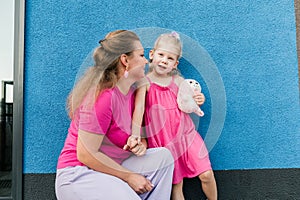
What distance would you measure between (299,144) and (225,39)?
91 cm

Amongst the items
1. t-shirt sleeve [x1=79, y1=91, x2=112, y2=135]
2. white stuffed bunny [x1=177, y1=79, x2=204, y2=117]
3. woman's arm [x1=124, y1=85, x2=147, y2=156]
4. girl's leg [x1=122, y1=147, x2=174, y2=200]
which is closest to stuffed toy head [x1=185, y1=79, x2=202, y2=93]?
white stuffed bunny [x1=177, y1=79, x2=204, y2=117]

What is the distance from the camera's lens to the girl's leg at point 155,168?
184cm

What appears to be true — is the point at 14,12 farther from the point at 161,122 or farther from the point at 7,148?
the point at 161,122

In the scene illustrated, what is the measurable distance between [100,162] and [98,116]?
24cm

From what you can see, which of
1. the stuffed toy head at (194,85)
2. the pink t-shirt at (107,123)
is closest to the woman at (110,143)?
the pink t-shirt at (107,123)

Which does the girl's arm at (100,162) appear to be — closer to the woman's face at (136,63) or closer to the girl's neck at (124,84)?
the girl's neck at (124,84)

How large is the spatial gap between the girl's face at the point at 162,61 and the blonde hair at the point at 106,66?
14 centimetres

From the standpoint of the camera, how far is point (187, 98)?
197 cm

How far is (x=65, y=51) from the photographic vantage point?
2.25 metres

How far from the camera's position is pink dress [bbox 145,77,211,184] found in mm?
1928

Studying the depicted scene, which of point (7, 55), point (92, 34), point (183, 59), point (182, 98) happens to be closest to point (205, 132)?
point (182, 98)

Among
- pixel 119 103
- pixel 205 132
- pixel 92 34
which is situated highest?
pixel 92 34

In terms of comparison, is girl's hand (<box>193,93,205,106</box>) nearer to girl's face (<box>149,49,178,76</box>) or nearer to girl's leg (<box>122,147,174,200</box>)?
girl's face (<box>149,49,178,76</box>)

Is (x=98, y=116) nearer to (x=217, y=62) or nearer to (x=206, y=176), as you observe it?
(x=206, y=176)
